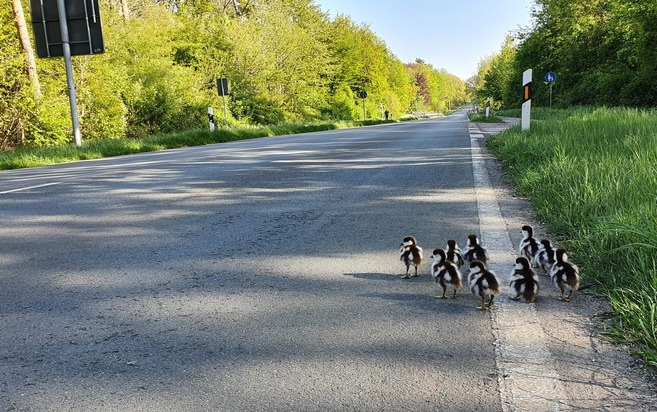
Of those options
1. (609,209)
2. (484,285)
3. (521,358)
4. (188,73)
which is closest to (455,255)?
(484,285)

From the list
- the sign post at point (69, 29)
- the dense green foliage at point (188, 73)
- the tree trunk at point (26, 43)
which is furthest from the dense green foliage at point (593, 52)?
the tree trunk at point (26, 43)

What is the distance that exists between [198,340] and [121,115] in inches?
1030

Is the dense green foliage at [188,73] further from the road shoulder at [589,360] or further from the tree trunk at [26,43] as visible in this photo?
the road shoulder at [589,360]

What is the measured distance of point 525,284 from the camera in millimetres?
2928

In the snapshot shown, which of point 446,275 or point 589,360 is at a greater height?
point 446,275

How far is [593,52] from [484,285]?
143ft

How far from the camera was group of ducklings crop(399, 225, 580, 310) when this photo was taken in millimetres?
2916

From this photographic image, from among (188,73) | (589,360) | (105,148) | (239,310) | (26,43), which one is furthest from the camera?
(188,73)

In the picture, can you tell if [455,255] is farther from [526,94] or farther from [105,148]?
[105,148]

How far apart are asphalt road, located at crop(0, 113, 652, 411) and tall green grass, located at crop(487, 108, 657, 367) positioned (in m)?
0.71

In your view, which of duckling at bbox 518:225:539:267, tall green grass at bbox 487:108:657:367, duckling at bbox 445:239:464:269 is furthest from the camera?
duckling at bbox 518:225:539:267

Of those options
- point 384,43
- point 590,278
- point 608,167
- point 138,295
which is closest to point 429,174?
point 608,167

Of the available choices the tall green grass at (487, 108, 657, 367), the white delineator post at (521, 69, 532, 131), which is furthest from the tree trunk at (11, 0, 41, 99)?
the tall green grass at (487, 108, 657, 367)

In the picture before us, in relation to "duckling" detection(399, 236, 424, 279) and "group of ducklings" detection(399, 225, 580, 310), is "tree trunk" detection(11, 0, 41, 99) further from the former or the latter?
"group of ducklings" detection(399, 225, 580, 310)
